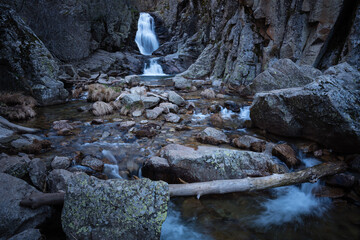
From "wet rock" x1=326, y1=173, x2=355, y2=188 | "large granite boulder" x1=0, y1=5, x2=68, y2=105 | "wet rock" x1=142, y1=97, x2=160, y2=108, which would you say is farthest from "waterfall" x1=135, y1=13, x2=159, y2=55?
"wet rock" x1=326, y1=173, x2=355, y2=188

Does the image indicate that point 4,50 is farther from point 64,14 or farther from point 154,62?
point 154,62

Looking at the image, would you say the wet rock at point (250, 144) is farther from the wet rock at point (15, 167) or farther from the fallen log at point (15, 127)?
the fallen log at point (15, 127)

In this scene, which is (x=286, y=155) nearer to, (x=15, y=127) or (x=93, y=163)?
(x=93, y=163)

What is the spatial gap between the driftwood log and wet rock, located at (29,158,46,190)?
0.72 m

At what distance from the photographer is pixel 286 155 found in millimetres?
4656

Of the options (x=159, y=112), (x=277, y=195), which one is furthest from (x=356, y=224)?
(x=159, y=112)

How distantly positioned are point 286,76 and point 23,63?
13532 mm

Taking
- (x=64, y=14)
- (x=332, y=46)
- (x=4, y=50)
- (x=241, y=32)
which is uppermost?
(x=64, y=14)

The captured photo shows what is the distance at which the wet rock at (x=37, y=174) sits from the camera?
3.34 m

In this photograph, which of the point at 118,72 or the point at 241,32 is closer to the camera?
the point at 241,32

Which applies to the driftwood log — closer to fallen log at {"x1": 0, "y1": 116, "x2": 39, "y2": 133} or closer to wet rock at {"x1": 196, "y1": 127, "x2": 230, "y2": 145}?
wet rock at {"x1": 196, "y1": 127, "x2": 230, "y2": 145}

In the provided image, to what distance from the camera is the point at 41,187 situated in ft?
11.0

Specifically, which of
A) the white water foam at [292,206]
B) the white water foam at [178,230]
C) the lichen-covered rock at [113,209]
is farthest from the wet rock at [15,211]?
the white water foam at [292,206]

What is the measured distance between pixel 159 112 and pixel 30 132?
4.75 metres
